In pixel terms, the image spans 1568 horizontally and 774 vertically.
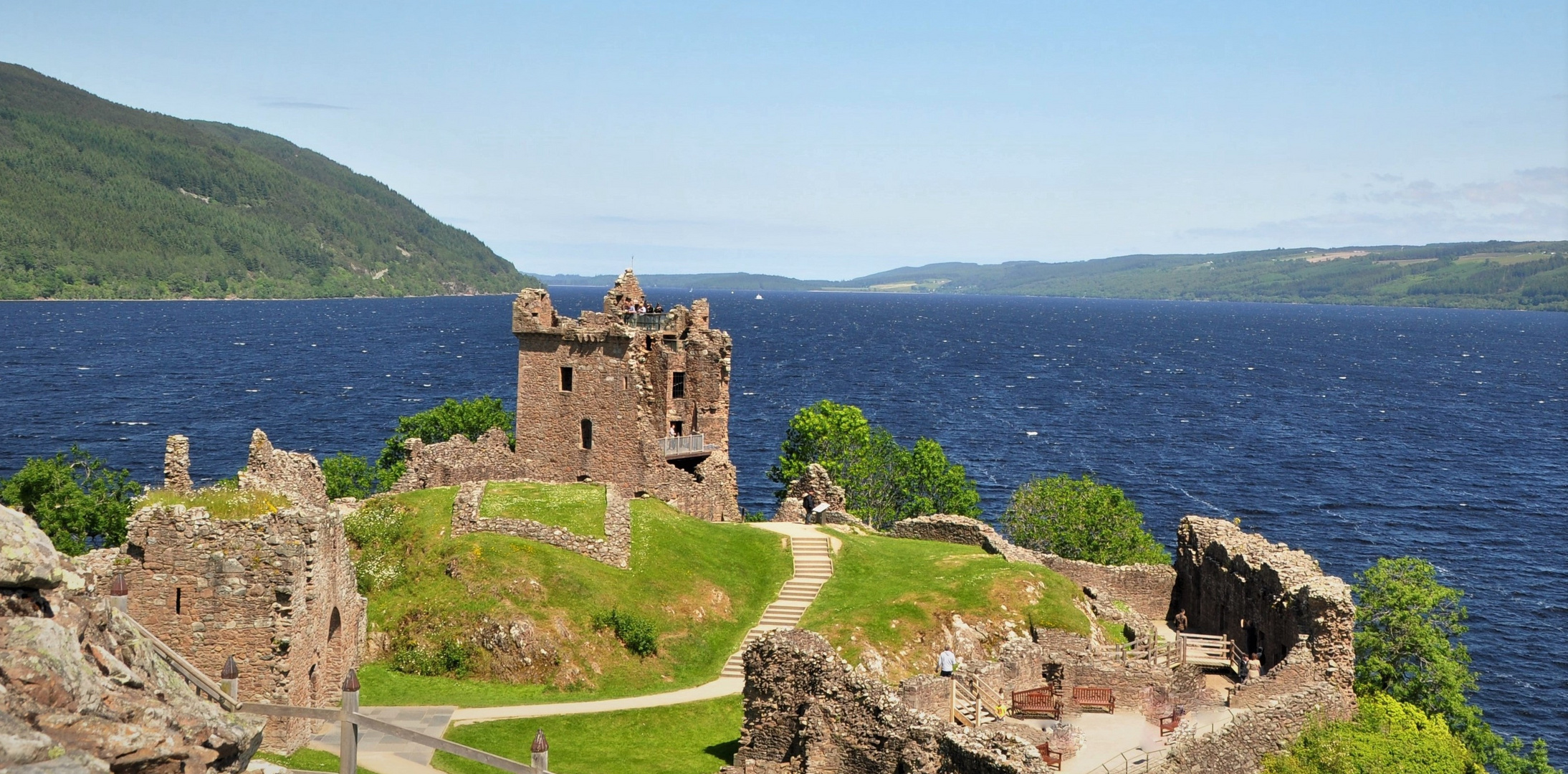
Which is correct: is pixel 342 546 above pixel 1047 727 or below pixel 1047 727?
above

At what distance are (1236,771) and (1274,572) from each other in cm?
1256

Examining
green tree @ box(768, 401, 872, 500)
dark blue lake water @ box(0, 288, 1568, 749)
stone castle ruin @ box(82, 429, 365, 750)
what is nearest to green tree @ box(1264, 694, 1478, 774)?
dark blue lake water @ box(0, 288, 1568, 749)

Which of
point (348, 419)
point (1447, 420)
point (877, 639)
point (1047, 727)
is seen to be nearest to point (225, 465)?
point (348, 419)

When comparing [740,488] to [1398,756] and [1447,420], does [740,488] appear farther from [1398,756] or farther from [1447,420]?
[1447,420]

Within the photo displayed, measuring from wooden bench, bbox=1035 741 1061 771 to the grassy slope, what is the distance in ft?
46.6

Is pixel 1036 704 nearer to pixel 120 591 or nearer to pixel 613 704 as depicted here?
pixel 613 704

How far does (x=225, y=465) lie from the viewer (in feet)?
328

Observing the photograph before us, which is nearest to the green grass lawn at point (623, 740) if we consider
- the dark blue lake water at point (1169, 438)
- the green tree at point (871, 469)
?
the dark blue lake water at point (1169, 438)

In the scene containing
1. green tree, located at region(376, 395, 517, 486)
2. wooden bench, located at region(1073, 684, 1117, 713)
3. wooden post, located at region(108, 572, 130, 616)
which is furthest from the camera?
green tree, located at region(376, 395, 517, 486)

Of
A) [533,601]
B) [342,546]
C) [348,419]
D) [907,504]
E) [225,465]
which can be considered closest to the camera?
[342,546]

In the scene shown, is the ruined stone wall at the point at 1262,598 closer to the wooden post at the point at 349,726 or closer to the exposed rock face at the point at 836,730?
the exposed rock face at the point at 836,730

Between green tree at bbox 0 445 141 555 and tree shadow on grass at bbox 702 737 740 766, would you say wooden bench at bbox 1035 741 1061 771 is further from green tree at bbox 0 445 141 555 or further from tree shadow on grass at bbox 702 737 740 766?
green tree at bbox 0 445 141 555

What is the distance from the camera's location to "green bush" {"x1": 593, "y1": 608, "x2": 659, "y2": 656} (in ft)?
139

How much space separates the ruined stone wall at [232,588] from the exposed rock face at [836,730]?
11.5 m
